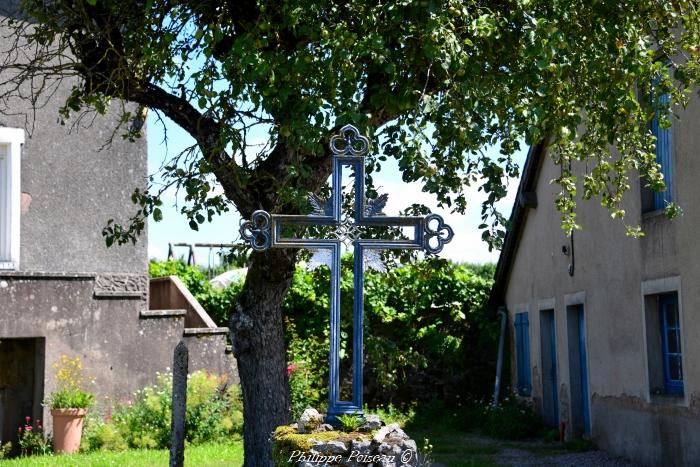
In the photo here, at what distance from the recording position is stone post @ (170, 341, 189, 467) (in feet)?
30.6

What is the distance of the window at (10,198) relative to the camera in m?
14.1

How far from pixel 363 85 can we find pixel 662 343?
5.31 metres

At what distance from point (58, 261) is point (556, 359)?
7852 mm

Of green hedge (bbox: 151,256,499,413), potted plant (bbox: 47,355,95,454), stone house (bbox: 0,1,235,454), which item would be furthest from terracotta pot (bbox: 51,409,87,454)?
green hedge (bbox: 151,256,499,413)

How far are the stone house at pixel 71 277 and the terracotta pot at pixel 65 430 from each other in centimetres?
33

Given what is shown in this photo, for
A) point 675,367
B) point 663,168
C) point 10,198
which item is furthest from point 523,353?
point 10,198

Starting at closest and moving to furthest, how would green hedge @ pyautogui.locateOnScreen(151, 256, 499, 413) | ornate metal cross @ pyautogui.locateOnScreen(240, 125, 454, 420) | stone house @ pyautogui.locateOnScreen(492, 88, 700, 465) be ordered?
ornate metal cross @ pyautogui.locateOnScreen(240, 125, 454, 420)
stone house @ pyautogui.locateOnScreen(492, 88, 700, 465)
green hedge @ pyautogui.locateOnScreen(151, 256, 499, 413)

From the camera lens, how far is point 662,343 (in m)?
11.7

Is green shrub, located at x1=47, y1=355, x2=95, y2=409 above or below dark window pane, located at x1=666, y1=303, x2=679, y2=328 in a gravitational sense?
below

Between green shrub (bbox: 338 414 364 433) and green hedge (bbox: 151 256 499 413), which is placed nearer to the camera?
green shrub (bbox: 338 414 364 433)

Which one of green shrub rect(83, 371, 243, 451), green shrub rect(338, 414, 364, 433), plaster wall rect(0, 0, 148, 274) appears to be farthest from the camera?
plaster wall rect(0, 0, 148, 274)

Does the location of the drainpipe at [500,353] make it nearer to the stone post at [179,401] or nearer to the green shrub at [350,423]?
the stone post at [179,401]

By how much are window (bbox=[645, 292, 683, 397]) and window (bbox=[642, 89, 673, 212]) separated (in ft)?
3.56

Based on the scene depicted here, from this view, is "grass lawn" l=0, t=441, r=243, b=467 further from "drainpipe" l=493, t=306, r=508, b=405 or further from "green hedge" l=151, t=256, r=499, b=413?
"drainpipe" l=493, t=306, r=508, b=405
